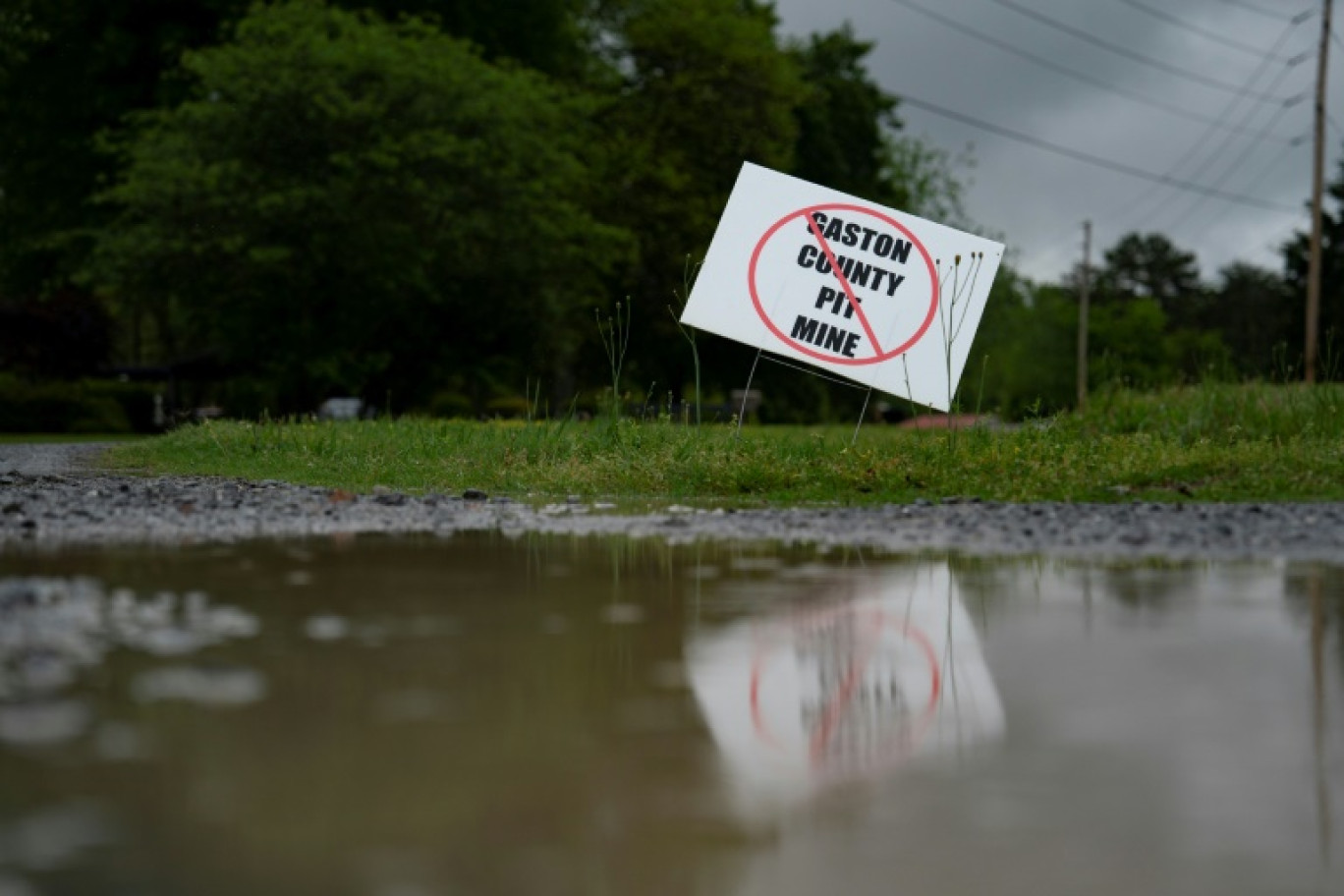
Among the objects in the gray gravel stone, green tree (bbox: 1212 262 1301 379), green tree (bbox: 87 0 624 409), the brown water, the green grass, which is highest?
green tree (bbox: 1212 262 1301 379)

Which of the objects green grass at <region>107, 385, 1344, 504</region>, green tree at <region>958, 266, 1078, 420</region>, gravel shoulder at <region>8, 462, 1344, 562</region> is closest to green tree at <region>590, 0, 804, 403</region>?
green tree at <region>958, 266, 1078, 420</region>

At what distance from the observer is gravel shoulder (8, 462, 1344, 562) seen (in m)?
8.62

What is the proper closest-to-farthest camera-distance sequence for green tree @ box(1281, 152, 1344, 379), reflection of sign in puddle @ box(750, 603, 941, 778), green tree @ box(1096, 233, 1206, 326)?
reflection of sign in puddle @ box(750, 603, 941, 778) < green tree @ box(1281, 152, 1344, 379) < green tree @ box(1096, 233, 1206, 326)

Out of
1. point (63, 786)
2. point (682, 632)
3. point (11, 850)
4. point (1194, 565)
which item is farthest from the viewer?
point (1194, 565)

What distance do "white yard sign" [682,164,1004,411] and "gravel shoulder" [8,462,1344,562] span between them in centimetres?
329

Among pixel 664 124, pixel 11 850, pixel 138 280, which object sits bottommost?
pixel 11 850

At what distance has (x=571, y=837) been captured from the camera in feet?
10.7

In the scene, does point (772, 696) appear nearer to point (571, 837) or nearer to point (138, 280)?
point (571, 837)

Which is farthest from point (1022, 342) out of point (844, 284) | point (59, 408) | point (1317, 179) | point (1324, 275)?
point (844, 284)

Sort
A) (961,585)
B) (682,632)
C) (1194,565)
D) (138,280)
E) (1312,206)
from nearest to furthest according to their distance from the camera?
1. (682,632)
2. (961,585)
3. (1194,565)
4. (138,280)
5. (1312,206)

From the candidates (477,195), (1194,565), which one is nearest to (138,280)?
(477,195)

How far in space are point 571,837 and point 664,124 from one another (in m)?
47.6

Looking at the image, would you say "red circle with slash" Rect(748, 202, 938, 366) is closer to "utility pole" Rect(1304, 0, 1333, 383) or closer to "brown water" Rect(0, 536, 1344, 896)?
"brown water" Rect(0, 536, 1344, 896)

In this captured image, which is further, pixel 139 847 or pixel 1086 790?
pixel 1086 790
